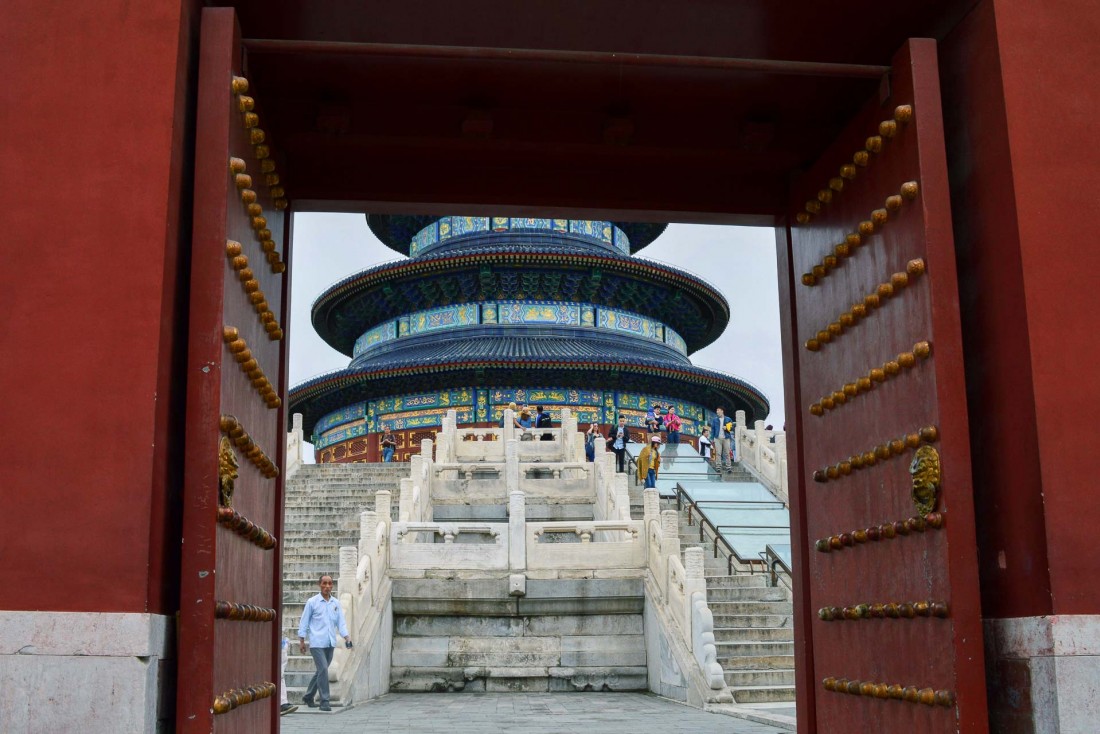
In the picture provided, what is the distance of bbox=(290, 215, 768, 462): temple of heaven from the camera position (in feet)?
111

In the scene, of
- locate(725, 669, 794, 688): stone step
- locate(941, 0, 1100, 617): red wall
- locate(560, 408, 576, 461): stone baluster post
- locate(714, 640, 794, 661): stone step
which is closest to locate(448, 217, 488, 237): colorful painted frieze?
locate(560, 408, 576, 461): stone baluster post

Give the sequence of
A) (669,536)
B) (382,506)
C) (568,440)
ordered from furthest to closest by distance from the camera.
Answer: (568,440) < (382,506) < (669,536)

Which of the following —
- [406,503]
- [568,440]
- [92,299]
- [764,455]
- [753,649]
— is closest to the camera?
[92,299]

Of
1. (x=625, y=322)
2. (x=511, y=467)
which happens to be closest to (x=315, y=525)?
(x=511, y=467)

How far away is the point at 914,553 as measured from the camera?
13.8 ft

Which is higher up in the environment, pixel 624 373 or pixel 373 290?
pixel 373 290

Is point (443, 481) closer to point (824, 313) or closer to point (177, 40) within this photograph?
point (824, 313)

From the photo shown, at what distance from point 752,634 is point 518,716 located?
4157mm

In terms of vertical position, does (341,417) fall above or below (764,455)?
above

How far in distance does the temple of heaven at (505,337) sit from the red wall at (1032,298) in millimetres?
28632

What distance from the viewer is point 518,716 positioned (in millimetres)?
11141

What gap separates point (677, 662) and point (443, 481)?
740cm

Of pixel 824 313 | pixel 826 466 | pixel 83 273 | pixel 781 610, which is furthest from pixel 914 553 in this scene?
pixel 781 610

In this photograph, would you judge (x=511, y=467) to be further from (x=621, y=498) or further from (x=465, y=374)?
(x=465, y=374)
